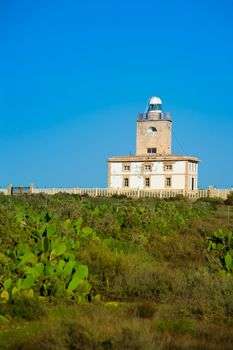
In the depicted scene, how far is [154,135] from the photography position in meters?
63.8

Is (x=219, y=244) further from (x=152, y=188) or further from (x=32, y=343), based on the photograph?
(x=152, y=188)

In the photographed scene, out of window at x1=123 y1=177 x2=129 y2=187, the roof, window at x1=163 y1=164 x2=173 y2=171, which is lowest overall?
window at x1=123 y1=177 x2=129 y2=187

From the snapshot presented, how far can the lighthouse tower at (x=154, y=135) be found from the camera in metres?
63.5

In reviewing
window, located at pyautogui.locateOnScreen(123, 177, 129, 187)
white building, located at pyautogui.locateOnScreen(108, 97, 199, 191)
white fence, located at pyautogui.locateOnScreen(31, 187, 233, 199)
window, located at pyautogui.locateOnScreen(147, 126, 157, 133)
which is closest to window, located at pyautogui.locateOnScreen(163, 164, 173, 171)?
white building, located at pyautogui.locateOnScreen(108, 97, 199, 191)

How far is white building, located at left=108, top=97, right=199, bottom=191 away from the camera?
2257 inches

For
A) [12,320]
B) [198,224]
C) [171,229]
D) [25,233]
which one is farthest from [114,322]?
[198,224]

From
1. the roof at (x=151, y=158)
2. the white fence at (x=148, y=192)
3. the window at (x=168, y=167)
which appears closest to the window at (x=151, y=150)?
the roof at (x=151, y=158)

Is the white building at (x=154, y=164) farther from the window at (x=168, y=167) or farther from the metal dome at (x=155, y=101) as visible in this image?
the metal dome at (x=155, y=101)

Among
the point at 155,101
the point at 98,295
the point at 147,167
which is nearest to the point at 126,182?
the point at 147,167

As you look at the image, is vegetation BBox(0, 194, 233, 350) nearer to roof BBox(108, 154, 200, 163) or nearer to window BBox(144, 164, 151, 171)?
roof BBox(108, 154, 200, 163)

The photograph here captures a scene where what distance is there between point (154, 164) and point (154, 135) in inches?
254

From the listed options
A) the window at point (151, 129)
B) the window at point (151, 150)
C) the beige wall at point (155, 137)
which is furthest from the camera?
the window at point (151, 129)

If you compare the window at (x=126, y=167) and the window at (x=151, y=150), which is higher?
the window at (x=151, y=150)

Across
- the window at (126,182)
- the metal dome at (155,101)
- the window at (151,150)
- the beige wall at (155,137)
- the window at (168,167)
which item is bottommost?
the window at (126,182)
